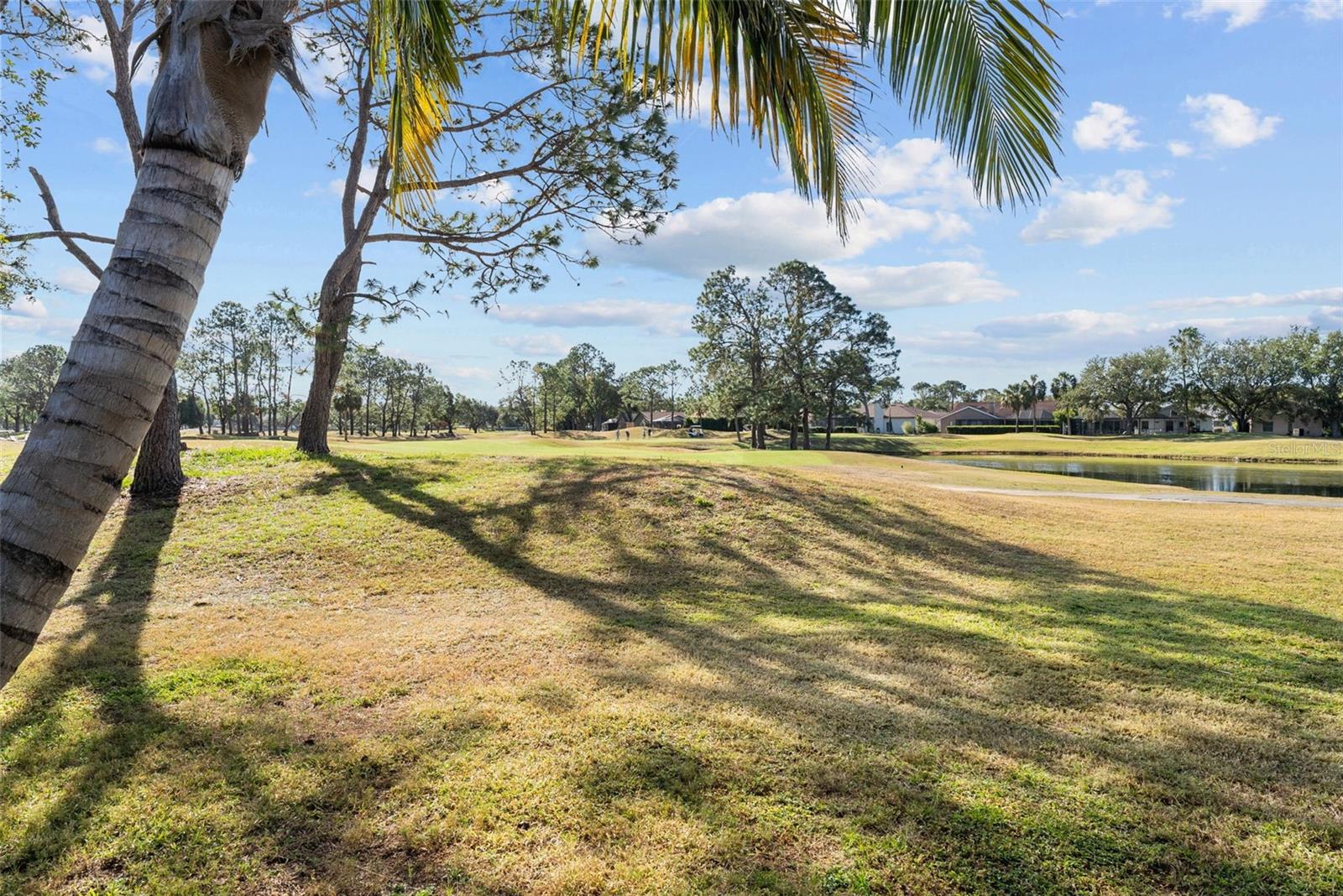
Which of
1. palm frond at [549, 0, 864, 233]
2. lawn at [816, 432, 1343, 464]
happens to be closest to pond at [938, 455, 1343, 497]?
lawn at [816, 432, 1343, 464]

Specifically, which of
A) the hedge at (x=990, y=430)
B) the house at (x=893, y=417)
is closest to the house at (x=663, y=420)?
the house at (x=893, y=417)

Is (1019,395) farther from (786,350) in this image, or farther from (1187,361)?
(786,350)

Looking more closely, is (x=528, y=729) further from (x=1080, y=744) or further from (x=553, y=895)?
(x=1080, y=744)

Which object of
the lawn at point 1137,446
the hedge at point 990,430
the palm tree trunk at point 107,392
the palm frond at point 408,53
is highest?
the palm frond at point 408,53

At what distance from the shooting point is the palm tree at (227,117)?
6.31 feet

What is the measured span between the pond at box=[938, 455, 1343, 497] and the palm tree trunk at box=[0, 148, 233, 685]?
1152 inches

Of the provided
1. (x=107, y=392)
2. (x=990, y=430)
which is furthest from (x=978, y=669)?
(x=990, y=430)

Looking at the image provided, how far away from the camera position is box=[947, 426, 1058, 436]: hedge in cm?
8300

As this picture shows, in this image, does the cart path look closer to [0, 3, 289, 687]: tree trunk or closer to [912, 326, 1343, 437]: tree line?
[0, 3, 289, 687]: tree trunk

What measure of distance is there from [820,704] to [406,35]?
13.2 ft

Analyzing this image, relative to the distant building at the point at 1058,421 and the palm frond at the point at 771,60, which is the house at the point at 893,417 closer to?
the distant building at the point at 1058,421

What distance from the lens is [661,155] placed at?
12039 mm

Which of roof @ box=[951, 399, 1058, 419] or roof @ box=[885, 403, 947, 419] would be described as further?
roof @ box=[885, 403, 947, 419]

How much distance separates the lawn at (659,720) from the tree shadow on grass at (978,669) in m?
0.03
